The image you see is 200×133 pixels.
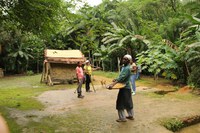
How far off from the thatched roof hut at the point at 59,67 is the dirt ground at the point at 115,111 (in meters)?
4.76

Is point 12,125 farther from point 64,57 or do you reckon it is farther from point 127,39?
point 127,39

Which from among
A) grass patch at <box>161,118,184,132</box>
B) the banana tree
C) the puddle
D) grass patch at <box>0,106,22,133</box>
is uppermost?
the banana tree

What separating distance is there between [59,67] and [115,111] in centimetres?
885

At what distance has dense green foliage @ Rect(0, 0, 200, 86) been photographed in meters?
8.06

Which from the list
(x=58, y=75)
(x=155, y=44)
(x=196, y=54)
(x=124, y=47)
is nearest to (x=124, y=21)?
(x=124, y=47)

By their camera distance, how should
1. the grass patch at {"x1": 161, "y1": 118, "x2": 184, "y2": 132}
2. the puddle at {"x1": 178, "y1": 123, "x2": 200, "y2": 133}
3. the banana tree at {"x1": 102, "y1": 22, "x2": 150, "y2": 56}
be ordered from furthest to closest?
the banana tree at {"x1": 102, "y1": 22, "x2": 150, "y2": 56} < the puddle at {"x1": 178, "y1": 123, "x2": 200, "y2": 133} < the grass patch at {"x1": 161, "y1": 118, "x2": 184, "y2": 132}

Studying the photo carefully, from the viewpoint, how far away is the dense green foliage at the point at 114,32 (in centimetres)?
806

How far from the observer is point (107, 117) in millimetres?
7648

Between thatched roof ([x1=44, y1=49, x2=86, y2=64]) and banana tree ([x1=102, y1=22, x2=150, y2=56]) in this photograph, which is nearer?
thatched roof ([x1=44, y1=49, x2=86, y2=64])

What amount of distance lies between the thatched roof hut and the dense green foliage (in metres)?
1.06

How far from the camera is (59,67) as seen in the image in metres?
16.6

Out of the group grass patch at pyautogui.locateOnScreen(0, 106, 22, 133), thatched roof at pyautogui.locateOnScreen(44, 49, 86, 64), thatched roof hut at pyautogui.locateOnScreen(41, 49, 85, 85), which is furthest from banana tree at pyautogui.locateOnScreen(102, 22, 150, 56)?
grass patch at pyautogui.locateOnScreen(0, 106, 22, 133)

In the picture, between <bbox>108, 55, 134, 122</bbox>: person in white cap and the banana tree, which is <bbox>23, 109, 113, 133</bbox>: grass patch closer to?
<bbox>108, 55, 134, 122</bbox>: person in white cap

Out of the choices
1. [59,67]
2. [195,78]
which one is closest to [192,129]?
[195,78]
